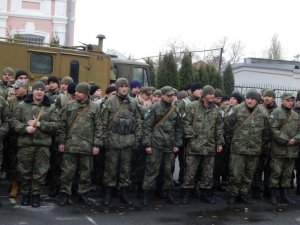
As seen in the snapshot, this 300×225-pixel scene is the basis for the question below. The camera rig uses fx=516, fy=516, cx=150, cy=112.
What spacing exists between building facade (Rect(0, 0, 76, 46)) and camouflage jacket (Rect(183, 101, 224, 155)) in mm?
18207

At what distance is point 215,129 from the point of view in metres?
8.73

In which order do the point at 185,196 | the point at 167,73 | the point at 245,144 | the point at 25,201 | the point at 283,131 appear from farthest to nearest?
the point at 167,73 → the point at 283,131 → the point at 185,196 → the point at 245,144 → the point at 25,201

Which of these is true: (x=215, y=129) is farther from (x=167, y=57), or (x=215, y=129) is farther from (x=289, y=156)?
(x=167, y=57)

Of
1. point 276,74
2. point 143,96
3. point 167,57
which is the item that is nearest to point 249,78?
point 276,74


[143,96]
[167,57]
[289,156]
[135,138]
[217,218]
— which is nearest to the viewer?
[217,218]

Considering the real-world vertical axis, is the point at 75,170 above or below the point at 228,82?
below

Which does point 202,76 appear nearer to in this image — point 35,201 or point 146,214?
point 146,214

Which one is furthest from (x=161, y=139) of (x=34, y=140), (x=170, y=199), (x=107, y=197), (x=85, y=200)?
(x=34, y=140)

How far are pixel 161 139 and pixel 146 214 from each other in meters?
1.28

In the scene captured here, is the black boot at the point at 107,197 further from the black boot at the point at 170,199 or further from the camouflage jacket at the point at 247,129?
the camouflage jacket at the point at 247,129

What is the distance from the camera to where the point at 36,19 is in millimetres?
26141

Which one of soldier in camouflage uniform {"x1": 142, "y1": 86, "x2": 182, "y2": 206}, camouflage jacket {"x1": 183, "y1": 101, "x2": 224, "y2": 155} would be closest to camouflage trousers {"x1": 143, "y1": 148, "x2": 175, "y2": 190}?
soldier in camouflage uniform {"x1": 142, "y1": 86, "x2": 182, "y2": 206}

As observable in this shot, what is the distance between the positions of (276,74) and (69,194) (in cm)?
2793

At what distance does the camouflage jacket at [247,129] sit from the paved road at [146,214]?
978mm
